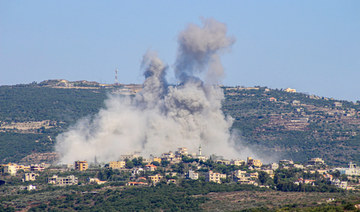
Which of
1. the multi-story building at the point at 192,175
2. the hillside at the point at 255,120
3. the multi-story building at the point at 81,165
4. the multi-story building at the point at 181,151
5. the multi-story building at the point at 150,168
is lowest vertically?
the multi-story building at the point at 192,175

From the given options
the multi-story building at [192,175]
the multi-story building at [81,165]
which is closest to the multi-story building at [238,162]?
the multi-story building at [192,175]

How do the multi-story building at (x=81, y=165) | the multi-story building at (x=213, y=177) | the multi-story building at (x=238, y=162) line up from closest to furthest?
1. the multi-story building at (x=213, y=177)
2. the multi-story building at (x=81, y=165)
3. the multi-story building at (x=238, y=162)

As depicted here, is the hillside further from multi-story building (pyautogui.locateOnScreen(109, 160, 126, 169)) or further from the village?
multi-story building (pyautogui.locateOnScreen(109, 160, 126, 169))

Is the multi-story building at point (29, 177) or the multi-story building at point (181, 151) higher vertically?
the multi-story building at point (181, 151)

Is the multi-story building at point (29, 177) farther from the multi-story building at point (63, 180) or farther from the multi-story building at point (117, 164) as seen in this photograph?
the multi-story building at point (117, 164)

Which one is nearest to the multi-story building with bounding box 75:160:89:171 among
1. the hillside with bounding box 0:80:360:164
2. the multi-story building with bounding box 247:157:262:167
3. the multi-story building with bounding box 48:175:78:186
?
the multi-story building with bounding box 48:175:78:186

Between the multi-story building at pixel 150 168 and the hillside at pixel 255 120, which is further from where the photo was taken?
the hillside at pixel 255 120

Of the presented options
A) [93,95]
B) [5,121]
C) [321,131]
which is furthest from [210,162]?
[93,95]

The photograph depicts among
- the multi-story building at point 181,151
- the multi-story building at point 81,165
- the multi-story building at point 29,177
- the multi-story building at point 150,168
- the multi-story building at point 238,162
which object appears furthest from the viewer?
the multi-story building at point 238,162
